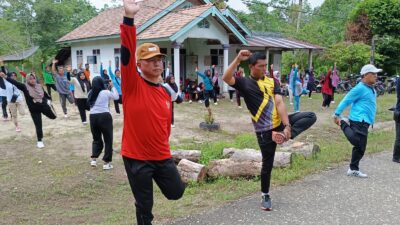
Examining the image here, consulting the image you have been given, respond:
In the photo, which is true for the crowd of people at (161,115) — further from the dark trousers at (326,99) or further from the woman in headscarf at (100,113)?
the dark trousers at (326,99)

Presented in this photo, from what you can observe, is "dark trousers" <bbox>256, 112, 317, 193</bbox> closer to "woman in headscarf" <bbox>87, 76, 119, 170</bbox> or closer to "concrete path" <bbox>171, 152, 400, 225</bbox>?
"concrete path" <bbox>171, 152, 400, 225</bbox>

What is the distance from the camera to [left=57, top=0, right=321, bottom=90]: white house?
60.7 feet

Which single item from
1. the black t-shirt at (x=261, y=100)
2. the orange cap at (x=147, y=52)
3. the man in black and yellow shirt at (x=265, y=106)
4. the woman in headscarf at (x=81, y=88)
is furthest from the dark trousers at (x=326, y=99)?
the orange cap at (x=147, y=52)

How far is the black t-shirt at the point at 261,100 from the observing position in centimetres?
450

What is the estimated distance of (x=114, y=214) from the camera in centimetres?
525

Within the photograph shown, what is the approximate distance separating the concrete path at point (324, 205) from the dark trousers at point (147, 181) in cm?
105

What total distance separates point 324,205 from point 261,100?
1.60 m

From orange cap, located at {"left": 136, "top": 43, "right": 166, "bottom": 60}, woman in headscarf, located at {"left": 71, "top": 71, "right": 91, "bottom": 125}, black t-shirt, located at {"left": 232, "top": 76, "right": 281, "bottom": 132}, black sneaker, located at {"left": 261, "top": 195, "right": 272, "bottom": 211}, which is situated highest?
orange cap, located at {"left": 136, "top": 43, "right": 166, "bottom": 60}

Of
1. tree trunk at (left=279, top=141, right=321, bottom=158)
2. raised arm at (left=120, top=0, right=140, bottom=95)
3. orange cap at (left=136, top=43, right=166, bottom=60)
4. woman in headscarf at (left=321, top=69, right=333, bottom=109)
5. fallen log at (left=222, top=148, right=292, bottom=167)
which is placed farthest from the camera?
woman in headscarf at (left=321, top=69, right=333, bottom=109)

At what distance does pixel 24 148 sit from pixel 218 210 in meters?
6.48

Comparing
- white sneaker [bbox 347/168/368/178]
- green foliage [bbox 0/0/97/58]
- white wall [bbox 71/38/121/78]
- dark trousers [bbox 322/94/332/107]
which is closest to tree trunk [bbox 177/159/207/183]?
white sneaker [bbox 347/168/368/178]

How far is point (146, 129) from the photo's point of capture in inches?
129

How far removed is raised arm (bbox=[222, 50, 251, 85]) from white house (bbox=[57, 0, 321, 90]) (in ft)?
44.2

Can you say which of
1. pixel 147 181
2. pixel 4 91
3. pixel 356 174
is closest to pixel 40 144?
pixel 4 91
